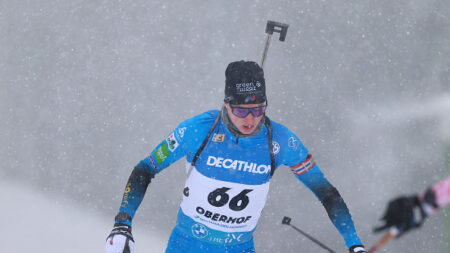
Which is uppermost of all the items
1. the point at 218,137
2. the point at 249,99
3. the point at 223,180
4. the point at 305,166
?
the point at 249,99

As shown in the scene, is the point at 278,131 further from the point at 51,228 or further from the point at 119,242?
the point at 51,228

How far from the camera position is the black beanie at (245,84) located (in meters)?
2.58

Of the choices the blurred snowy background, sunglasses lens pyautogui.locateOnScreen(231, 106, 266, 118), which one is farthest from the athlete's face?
the blurred snowy background

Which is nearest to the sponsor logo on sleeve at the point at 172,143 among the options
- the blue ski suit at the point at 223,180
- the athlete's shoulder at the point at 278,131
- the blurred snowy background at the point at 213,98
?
the blue ski suit at the point at 223,180

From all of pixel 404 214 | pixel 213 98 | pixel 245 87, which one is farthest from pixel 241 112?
pixel 213 98

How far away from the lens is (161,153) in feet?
9.43

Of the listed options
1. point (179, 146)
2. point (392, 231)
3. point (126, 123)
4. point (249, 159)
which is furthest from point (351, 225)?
point (126, 123)

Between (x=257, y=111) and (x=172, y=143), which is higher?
(x=257, y=111)

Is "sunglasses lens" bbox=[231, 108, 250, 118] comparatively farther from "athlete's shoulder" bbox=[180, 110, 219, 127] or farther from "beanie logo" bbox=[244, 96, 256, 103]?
"athlete's shoulder" bbox=[180, 110, 219, 127]

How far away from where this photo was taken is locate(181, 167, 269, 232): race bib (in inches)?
112

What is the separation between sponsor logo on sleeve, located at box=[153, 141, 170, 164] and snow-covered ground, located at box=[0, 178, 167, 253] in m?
3.78

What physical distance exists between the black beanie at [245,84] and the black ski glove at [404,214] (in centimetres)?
149

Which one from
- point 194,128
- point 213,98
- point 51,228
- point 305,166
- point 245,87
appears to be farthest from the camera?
point 51,228

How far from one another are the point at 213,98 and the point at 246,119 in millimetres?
3539
